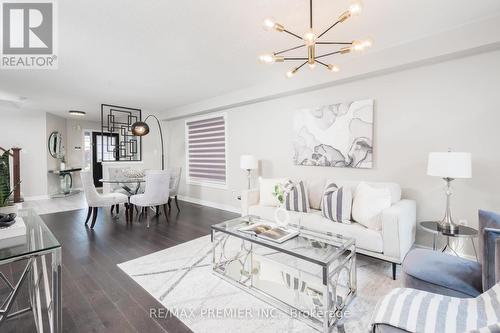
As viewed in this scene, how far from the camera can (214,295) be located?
84.0 inches

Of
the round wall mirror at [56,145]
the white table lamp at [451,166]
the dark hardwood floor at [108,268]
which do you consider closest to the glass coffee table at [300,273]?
the dark hardwood floor at [108,268]

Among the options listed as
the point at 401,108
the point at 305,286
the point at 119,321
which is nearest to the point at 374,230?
the point at 305,286

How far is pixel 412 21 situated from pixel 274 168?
2828 millimetres

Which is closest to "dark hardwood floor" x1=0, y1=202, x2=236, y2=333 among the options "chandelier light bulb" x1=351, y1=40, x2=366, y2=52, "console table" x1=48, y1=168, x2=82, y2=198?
"chandelier light bulb" x1=351, y1=40, x2=366, y2=52

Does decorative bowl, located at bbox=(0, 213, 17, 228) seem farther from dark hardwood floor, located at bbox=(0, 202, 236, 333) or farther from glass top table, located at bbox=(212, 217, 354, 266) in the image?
glass top table, located at bbox=(212, 217, 354, 266)

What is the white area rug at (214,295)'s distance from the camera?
176 cm

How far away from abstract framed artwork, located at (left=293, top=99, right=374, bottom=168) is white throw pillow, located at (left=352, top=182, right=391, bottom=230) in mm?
725

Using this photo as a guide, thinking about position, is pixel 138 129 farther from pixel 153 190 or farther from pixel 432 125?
pixel 432 125

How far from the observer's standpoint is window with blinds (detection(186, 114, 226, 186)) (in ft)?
18.2

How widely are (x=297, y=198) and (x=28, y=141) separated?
744 centimetres

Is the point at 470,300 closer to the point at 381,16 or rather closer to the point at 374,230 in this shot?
the point at 374,230

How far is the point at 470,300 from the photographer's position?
127 centimetres

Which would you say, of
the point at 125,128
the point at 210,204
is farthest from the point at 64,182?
the point at 210,204

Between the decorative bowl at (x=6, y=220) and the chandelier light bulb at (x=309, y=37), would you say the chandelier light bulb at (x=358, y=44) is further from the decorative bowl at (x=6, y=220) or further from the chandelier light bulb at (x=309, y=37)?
the decorative bowl at (x=6, y=220)
